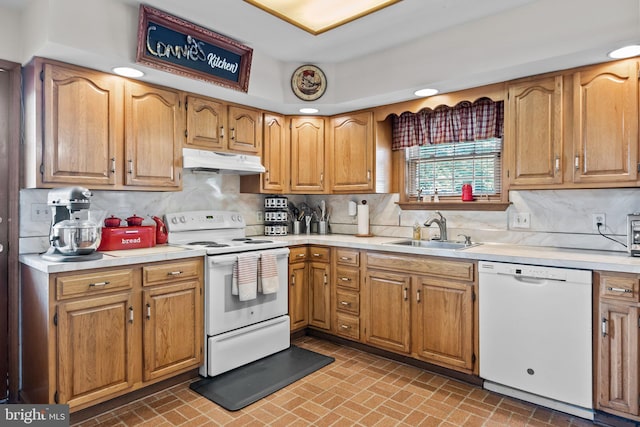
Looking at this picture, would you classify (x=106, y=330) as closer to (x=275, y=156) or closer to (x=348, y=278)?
(x=348, y=278)

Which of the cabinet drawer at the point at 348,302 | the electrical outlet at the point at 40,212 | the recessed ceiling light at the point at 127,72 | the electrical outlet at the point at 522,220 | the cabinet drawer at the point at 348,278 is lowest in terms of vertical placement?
the cabinet drawer at the point at 348,302

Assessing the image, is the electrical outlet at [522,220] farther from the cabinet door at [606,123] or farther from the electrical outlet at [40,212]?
the electrical outlet at [40,212]

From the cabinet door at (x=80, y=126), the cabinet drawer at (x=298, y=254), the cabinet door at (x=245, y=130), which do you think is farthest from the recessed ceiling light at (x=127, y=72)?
the cabinet drawer at (x=298, y=254)

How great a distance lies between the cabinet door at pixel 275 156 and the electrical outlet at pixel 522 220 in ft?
6.65

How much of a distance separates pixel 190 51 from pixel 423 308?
8.15ft

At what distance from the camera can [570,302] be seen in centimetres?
226

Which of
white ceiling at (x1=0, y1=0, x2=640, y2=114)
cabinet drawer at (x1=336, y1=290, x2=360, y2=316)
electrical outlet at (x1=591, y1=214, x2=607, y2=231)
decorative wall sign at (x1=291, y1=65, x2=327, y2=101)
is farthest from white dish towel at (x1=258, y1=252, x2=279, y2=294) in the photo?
electrical outlet at (x1=591, y1=214, x2=607, y2=231)

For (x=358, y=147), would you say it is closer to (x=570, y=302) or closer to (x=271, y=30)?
(x=271, y=30)

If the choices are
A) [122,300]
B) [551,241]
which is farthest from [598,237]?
[122,300]

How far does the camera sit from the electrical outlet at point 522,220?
2980 millimetres

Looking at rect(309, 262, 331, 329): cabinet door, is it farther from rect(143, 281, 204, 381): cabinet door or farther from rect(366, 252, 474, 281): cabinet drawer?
rect(143, 281, 204, 381): cabinet door

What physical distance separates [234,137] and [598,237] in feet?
9.46

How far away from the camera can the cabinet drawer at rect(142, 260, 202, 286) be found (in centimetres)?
250

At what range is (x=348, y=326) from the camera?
133 inches
